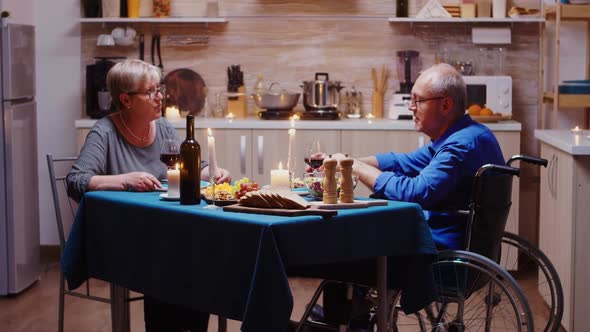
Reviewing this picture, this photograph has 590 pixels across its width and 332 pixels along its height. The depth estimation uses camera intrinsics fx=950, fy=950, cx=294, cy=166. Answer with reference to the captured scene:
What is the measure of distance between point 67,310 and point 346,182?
2.49 metres

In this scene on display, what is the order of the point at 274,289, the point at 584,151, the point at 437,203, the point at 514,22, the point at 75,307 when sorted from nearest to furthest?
the point at 274,289 < the point at 437,203 < the point at 584,151 < the point at 75,307 < the point at 514,22

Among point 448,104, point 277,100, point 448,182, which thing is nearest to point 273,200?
point 448,182

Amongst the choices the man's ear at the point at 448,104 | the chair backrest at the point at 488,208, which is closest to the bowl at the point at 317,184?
the chair backrest at the point at 488,208

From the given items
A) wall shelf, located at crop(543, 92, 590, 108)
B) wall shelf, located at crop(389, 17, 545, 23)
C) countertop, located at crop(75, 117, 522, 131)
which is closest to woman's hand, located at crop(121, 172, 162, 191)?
countertop, located at crop(75, 117, 522, 131)

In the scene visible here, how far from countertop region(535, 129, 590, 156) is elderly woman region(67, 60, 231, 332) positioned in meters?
1.58

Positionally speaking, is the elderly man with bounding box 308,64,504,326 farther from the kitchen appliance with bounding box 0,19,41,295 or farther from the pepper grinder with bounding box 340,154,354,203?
the kitchen appliance with bounding box 0,19,41,295

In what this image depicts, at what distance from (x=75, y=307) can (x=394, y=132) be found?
80.8 inches

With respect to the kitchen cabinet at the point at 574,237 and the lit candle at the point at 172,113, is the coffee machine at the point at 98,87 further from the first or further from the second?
the kitchen cabinet at the point at 574,237

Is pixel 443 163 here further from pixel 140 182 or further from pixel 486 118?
pixel 486 118

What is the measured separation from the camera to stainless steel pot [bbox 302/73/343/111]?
18.7ft

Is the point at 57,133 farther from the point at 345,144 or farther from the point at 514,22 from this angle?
the point at 514,22

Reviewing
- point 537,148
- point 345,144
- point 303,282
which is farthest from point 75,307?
point 537,148

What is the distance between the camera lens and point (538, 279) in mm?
5363

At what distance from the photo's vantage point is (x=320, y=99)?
5.73 m
